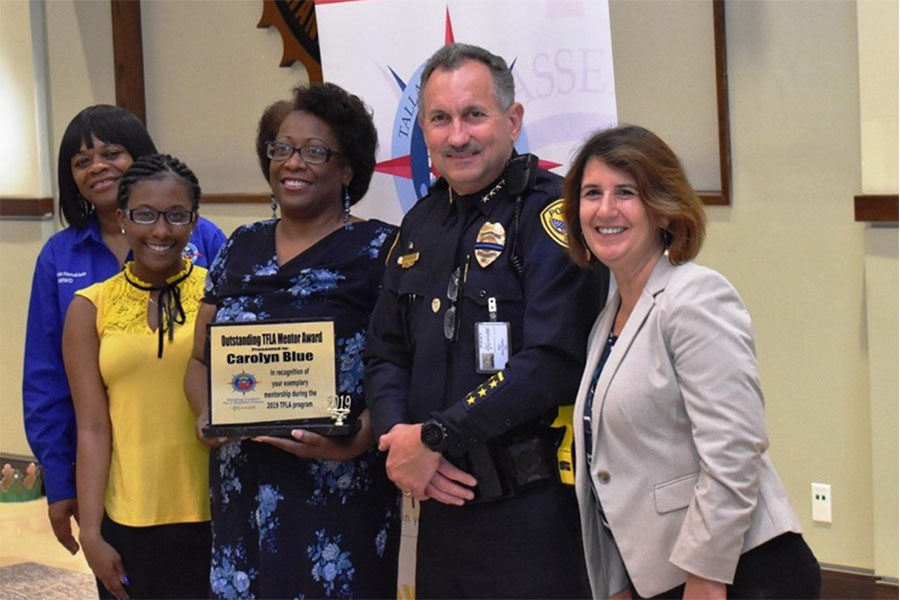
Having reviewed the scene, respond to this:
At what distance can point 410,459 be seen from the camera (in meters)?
2.25

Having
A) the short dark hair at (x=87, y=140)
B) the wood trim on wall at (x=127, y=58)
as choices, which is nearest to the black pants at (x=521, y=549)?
the short dark hair at (x=87, y=140)

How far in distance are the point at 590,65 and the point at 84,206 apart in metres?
1.33

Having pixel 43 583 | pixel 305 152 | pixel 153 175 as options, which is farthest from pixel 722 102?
pixel 43 583

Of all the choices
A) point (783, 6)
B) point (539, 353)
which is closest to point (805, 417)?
point (783, 6)

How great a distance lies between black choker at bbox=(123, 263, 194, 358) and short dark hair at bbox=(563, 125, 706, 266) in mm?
1116

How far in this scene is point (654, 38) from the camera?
4.32m

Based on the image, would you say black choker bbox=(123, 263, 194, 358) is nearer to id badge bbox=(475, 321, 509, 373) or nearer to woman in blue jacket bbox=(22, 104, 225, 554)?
woman in blue jacket bbox=(22, 104, 225, 554)

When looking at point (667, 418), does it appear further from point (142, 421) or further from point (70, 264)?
point (70, 264)

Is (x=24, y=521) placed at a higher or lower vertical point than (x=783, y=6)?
lower

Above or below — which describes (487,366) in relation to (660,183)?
below

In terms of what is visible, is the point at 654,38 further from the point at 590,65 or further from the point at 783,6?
the point at 590,65

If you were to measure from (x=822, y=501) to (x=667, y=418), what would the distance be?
7.65ft

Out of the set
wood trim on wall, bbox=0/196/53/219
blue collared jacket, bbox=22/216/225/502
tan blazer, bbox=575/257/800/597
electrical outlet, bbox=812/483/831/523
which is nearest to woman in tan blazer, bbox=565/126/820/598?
tan blazer, bbox=575/257/800/597

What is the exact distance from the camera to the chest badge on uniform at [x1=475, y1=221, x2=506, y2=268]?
89.9 inches
